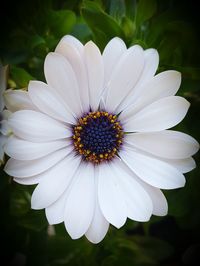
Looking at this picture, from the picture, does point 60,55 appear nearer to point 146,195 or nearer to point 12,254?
point 146,195

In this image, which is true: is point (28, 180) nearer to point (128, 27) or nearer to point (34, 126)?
point (34, 126)

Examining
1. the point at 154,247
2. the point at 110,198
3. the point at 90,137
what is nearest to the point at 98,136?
the point at 90,137

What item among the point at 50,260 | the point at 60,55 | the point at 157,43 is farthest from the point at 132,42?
the point at 50,260

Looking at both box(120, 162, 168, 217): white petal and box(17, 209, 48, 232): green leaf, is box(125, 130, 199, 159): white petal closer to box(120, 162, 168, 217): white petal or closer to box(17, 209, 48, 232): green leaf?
box(120, 162, 168, 217): white petal

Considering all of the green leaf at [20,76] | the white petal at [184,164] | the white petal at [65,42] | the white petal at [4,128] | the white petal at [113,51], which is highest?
the white petal at [65,42]

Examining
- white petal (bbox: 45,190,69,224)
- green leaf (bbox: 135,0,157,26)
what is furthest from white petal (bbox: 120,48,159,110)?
white petal (bbox: 45,190,69,224)

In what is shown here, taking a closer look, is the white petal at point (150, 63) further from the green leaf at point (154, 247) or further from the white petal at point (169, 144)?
the green leaf at point (154, 247)

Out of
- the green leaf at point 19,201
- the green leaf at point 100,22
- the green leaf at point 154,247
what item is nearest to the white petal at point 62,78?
the green leaf at point 100,22
